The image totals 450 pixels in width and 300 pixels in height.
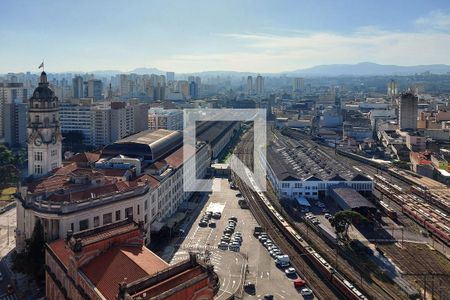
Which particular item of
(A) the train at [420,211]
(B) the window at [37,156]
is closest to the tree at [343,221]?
(A) the train at [420,211]

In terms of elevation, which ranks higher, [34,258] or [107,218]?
[107,218]

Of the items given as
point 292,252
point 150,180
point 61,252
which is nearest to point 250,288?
point 292,252

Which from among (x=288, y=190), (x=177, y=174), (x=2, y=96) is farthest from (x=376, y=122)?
(x=2, y=96)

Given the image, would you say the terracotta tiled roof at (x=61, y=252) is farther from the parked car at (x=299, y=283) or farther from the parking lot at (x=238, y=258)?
the parked car at (x=299, y=283)

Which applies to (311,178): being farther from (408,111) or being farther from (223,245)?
(408,111)

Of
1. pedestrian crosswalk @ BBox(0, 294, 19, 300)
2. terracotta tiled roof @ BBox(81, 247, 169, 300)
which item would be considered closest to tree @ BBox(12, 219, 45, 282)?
pedestrian crosswalk @ BBox(0, 294, 19, 300)

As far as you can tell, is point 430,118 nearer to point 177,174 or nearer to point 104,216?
point 177,174

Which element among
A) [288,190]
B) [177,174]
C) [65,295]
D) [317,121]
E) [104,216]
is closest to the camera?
[65,295]
